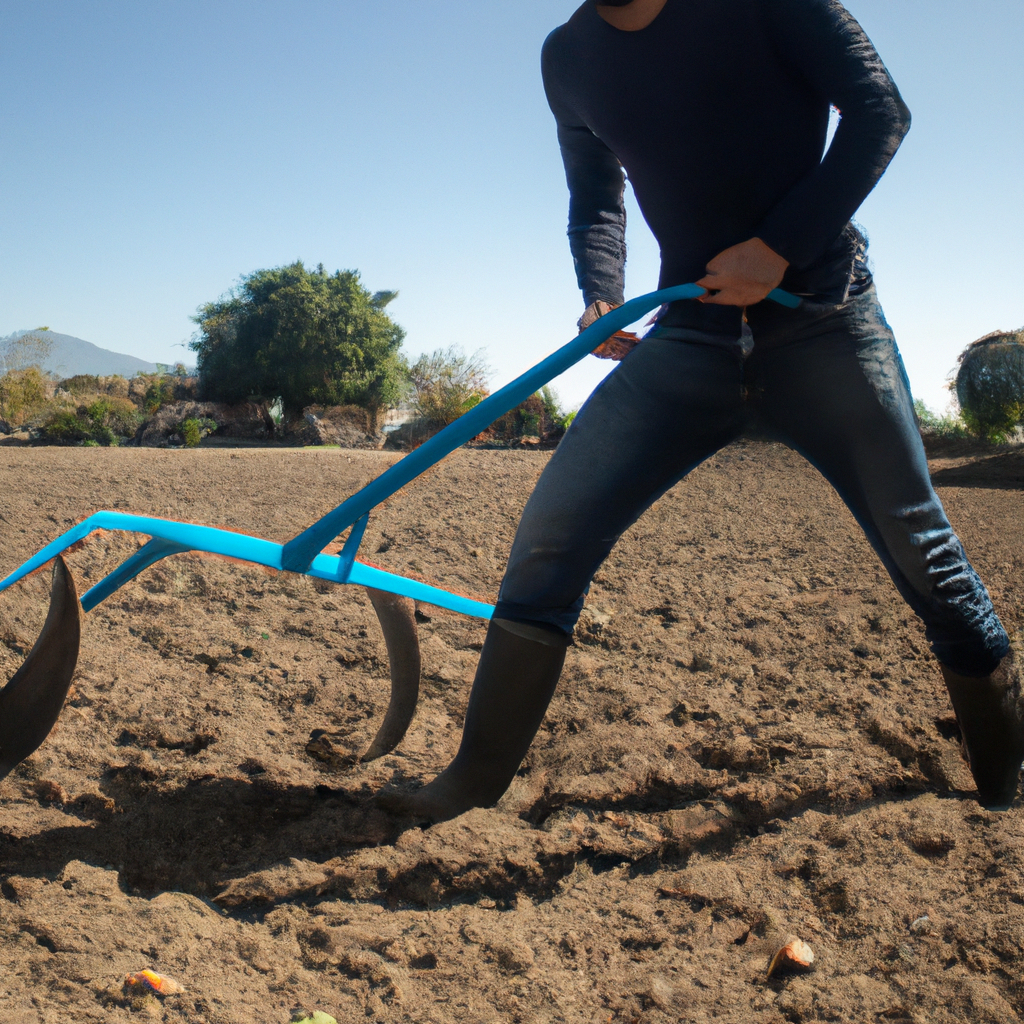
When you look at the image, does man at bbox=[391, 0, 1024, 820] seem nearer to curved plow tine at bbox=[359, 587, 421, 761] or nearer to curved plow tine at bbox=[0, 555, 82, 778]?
curved plow tine at bbox=[359, 587, 421, 761]

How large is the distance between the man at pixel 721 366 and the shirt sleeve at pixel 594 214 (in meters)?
0.14

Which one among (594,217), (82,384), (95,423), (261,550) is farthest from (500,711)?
(82,384)

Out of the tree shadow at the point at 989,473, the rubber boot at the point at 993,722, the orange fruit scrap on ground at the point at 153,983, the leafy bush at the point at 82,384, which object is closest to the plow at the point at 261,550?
the orange fruit scrap on ground at the point at 153,983

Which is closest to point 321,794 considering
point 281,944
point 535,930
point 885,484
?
point 281,944

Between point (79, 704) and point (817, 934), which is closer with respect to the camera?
point (817, 934)

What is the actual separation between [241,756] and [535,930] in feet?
3.32

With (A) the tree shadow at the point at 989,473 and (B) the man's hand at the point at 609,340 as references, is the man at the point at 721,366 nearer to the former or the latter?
(B) the man's hand at the point at 609,340

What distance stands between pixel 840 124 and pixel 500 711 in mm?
1200

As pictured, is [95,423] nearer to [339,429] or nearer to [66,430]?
[66,430]

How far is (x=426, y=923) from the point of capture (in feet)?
4.89

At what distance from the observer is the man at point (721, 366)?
4.46ft

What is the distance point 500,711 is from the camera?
1.49 metres

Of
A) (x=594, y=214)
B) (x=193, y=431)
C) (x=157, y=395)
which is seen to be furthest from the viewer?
(x=157, y=395)

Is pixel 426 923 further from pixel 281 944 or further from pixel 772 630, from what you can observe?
pixel 772 630
